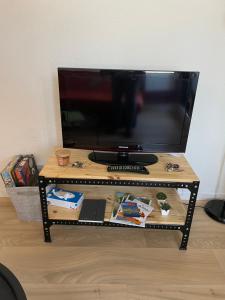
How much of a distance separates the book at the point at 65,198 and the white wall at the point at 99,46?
1.62ft

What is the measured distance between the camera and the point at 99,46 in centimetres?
173

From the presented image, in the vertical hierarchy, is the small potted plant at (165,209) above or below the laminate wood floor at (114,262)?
above

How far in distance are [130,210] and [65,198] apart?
1.62 feet

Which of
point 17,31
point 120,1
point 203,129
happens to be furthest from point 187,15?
point 17,31

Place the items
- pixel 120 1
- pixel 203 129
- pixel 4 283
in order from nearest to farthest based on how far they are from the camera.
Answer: pixel 4 283
pixel 120 1
pixel 203 129

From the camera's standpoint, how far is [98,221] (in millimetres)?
1701

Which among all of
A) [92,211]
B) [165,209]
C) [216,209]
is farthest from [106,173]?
[216,209]

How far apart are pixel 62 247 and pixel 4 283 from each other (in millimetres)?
956

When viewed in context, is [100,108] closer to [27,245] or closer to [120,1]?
[120,1]

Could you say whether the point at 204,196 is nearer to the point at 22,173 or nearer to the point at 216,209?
the point at 216,209

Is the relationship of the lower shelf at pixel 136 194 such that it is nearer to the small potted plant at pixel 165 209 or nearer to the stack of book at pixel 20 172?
the small potted plant at pixel 165 209

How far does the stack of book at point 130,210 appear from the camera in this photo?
1.71 m

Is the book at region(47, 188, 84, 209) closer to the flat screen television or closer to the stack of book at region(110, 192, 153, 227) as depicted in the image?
the stack of book at region(110, 192, 153, 227)

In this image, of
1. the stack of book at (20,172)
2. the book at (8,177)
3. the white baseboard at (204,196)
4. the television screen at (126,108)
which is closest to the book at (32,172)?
the stack of book at (20,172)
